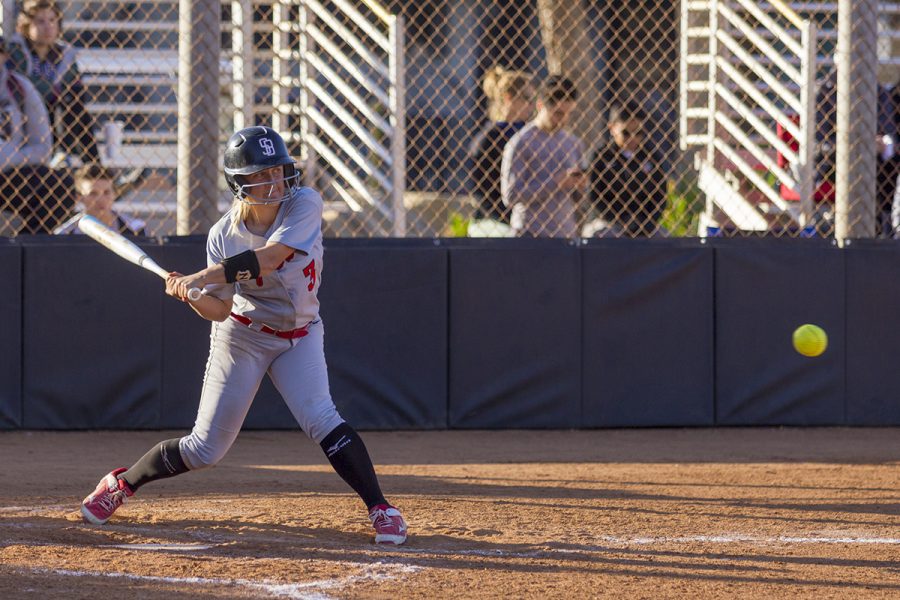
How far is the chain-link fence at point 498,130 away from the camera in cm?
803

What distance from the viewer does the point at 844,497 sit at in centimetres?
633

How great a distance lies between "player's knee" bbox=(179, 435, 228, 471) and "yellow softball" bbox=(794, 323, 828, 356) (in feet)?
13.4

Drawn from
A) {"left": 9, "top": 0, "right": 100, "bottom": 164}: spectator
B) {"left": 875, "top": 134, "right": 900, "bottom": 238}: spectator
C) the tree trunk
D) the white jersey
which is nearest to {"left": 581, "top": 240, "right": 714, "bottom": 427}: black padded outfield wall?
{"left": 875, "top": 134, "right": 900, "bottom": 238}: spectator

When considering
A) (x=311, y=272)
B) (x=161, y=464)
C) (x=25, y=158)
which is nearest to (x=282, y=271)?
→ (x=311, y=272)

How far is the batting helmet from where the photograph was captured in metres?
4.91

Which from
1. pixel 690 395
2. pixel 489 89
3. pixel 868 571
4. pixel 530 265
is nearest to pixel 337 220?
pixel 489 89

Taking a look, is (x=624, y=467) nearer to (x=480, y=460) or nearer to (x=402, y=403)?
(x=480, y=460)

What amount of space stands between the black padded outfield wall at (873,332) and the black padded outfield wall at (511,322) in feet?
5.81

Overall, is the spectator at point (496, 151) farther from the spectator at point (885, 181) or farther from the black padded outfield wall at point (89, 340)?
the spectator at point (885, 181)

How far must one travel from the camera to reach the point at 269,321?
5086 millimetres

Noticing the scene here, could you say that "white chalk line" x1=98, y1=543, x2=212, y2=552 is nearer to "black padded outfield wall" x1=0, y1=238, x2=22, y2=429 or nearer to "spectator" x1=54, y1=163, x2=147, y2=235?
"black padded outfield wall" x1=0, y1=238, x2=22, y2=429

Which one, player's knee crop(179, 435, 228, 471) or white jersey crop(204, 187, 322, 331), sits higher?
white jersey crop(204, 187, 322, 331)

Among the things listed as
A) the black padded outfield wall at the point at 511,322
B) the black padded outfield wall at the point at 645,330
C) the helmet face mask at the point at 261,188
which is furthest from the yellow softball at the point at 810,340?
the helmet face mask at the point at 261,188

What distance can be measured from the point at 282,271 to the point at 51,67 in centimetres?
418
